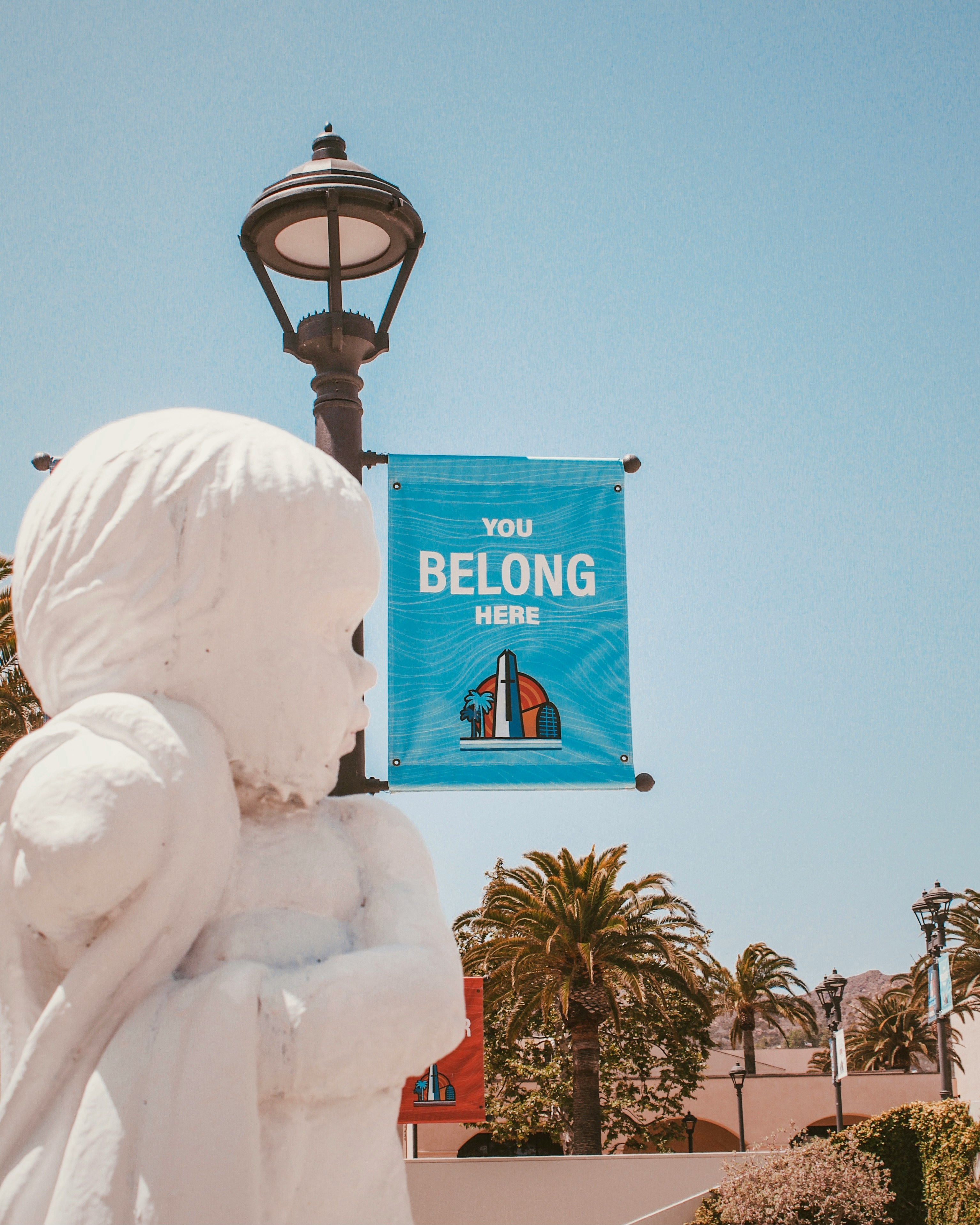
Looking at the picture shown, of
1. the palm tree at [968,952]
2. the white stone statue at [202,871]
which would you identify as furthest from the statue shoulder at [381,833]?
the palm tree at [968,952]

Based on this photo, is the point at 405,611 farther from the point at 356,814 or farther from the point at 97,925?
the point at 97,925

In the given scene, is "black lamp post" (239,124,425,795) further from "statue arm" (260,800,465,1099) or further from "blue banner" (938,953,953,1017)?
"blue banner" (938,953,953,1017)

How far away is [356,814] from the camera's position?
2449 mm

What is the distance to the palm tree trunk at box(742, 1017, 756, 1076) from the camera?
118 ft

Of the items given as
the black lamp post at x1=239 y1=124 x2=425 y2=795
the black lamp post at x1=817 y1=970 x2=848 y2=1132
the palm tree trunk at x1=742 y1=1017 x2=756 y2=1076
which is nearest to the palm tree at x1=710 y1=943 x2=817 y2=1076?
the palm tree trunk at x1=742 y1=1017 x2=756 y2=1076

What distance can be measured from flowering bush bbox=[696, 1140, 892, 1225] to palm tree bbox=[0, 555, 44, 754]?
423 inches

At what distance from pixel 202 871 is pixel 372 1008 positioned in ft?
1.17

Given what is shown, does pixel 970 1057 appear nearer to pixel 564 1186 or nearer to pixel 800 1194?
pixel 564 1186

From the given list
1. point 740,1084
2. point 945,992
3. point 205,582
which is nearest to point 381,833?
point 205,582

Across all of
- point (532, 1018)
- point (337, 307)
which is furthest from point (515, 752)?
point (532, 1018)

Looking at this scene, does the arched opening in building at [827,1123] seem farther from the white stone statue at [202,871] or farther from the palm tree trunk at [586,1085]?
the white stone statue at [202,871]

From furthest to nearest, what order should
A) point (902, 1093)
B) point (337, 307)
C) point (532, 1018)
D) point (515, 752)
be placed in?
point (902, 1093) → point (532, 1018) → point (515, 752) → point (337, 307)

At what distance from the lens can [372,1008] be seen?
2.03 meters

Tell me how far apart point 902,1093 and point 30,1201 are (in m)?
37.0
